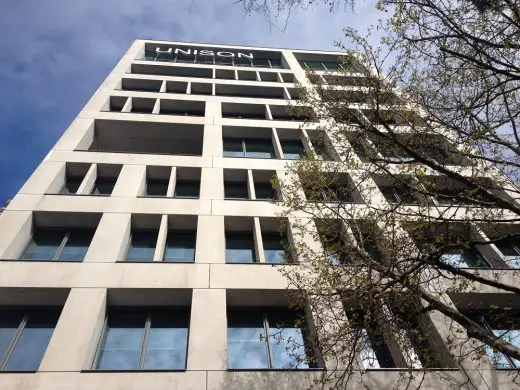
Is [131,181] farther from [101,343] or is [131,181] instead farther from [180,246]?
[101,343]

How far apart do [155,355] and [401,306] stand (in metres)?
7.60

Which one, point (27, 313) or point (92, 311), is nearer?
point (92, 311)

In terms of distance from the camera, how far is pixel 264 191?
20.3m

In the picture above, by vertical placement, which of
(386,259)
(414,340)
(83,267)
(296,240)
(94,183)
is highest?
(94,183)

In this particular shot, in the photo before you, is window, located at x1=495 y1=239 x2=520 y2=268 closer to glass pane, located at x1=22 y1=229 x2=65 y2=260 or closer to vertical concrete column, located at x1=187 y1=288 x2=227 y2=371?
vertical concrete column, located at x1=187 y1=288 x2=227 y2=371

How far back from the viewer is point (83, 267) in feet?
44.9

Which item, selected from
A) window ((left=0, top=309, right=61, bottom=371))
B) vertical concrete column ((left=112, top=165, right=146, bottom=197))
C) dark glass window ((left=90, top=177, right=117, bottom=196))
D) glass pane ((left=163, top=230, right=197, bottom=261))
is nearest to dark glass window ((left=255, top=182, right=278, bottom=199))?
glass pane ((left=163, top=230, right=197, bottom=261))

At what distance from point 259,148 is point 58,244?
1221 centimetres

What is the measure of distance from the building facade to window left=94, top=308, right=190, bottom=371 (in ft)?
0.13

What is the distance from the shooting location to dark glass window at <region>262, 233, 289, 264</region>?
1633 cm

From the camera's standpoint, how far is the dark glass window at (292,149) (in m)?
23.2

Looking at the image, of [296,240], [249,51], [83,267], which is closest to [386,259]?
Result: [296,240]

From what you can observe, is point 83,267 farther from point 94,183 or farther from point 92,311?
point 94,183

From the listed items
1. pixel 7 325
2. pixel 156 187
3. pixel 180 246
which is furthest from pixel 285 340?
pixel 156 187
